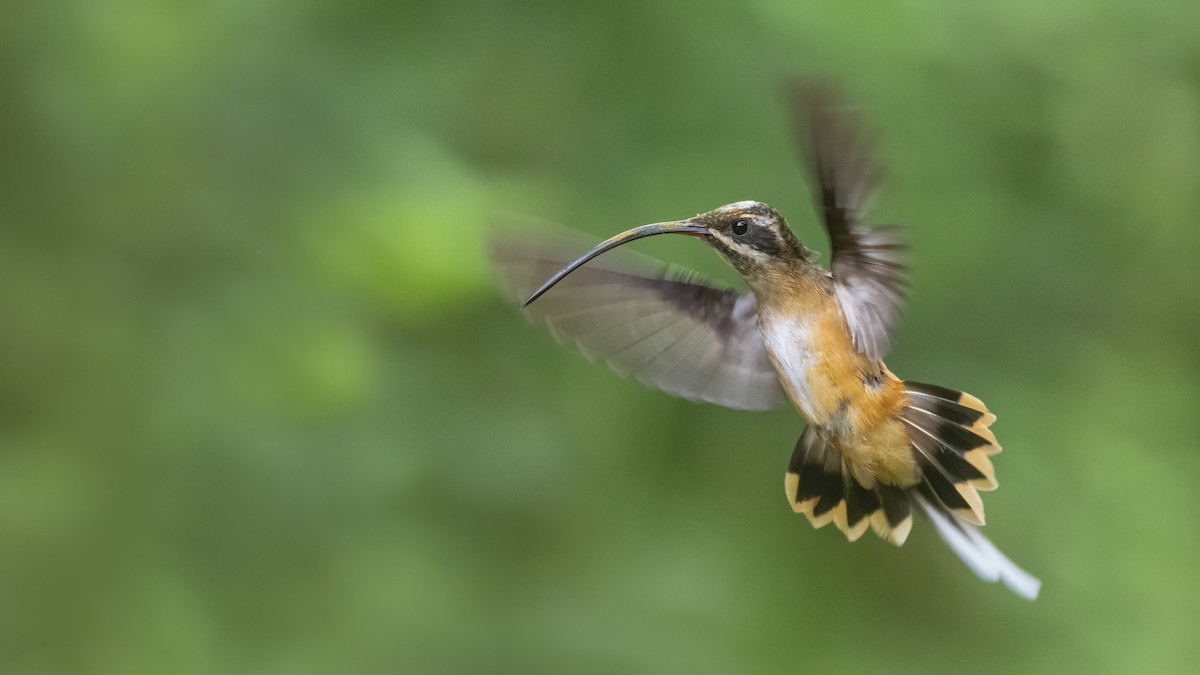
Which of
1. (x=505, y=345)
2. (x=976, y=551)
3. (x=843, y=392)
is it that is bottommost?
(x=976, y=551)

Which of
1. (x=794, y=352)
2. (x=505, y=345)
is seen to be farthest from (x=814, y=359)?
(x=505, y=345)

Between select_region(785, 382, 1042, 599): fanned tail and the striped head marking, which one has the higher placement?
the striped head marking

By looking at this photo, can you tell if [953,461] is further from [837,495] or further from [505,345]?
[505,345]

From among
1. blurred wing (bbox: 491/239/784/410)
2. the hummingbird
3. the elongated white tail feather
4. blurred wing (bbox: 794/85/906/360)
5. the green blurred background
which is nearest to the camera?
blurred wing (bbox: 794/85/906/360)

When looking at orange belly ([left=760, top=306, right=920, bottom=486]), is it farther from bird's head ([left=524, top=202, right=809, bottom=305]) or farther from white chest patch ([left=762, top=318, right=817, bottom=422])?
bird's head ([left=524, top=202, right=809, bottom=305])

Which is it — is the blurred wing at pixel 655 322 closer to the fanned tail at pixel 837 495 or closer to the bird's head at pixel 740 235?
the fanned tail at pixel 837 495

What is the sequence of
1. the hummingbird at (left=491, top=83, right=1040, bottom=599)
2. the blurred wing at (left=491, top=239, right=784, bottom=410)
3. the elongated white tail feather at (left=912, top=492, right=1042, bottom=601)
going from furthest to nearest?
the blurred wing at (left=491, top=239, right=784, bottom=410)
the hummingbird at (left=491, top=83, right=1040, bottom=599)
the elongated white tail feather at (left=912, top=492, right=1042, bottom=601)

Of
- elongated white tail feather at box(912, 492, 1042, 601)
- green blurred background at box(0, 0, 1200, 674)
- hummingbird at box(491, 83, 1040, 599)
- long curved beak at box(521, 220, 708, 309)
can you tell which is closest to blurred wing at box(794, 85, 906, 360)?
hummingbird at box(491, 83, 1040, 599)
